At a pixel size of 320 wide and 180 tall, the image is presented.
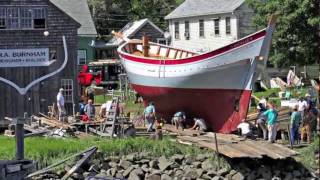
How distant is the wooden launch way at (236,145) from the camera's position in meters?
22.8

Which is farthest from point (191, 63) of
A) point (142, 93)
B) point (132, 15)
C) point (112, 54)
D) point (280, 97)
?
point (132, 15)

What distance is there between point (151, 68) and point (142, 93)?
84.1 inches

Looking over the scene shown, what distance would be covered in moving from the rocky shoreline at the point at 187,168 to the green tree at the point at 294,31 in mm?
11187

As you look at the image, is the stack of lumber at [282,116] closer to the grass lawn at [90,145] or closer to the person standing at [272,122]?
the person standing at [272,122]

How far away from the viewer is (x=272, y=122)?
25.0 meters

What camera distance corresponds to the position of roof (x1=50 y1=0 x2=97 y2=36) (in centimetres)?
5594

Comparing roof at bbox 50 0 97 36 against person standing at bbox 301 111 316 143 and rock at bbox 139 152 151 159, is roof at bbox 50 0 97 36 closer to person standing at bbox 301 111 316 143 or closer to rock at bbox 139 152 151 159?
person standing at bbox 301 111 316 143

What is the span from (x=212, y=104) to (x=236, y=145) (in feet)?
13.2

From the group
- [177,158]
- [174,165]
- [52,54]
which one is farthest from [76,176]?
[52,54]

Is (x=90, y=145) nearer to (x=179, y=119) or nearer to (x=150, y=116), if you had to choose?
(x=150, y=116)

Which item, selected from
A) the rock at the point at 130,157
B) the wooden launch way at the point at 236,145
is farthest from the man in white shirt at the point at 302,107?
the rock at the point at 130,157

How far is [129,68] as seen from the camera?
105 feet

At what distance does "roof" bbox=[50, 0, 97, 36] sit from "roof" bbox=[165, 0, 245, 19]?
6.48 metres

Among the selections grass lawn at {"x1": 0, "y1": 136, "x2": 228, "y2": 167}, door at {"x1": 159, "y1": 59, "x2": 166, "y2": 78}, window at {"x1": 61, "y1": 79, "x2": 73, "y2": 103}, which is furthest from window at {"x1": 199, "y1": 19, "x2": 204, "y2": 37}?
grass lawn at {"x1": 0, "y1": 136, "x2": 228, "y2": 167}
